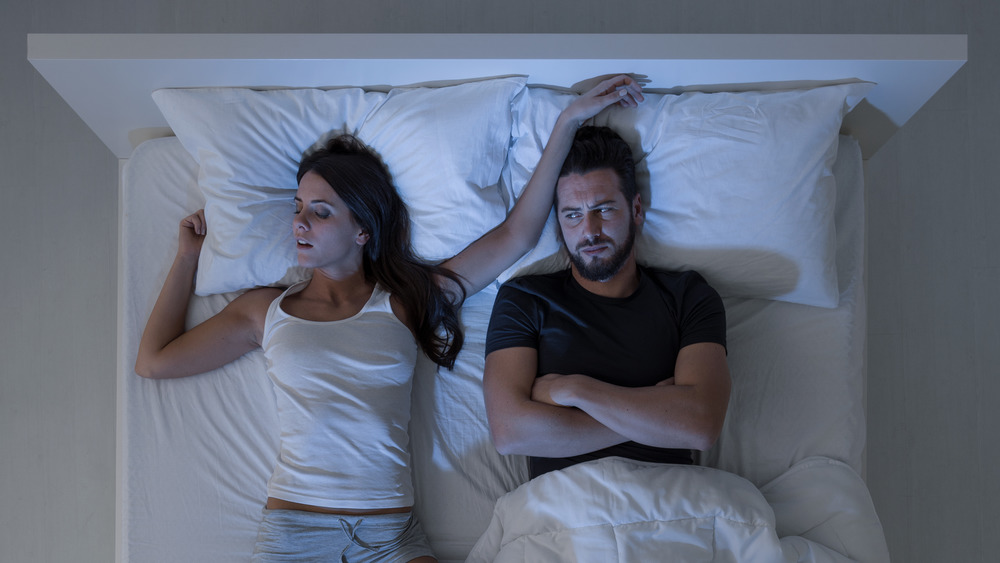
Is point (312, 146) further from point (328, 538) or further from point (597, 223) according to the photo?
point (328, 538)

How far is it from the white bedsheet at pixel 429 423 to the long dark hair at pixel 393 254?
2.6 inches

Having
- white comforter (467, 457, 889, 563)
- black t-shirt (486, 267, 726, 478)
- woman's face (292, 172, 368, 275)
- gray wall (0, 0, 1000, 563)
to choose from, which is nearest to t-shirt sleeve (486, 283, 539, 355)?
black t-shirt (486, 267, 726, 478)

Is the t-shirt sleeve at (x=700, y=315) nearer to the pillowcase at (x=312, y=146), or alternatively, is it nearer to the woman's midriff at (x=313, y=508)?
the pillowcase at (x=312, y=146)

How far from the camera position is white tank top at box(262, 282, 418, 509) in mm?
1614

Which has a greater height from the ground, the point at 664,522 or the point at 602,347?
the point at 602,347

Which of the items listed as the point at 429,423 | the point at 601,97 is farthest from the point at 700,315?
the point at 429,423

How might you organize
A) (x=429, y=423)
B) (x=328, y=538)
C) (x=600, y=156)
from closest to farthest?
(x=328, y=538)
(x=600, y=156)
(x=429, y=423)

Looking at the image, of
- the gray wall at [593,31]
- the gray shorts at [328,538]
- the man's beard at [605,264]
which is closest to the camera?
the gray shorts at [328,538]

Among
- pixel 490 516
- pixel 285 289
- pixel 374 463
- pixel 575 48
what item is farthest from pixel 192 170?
pixel 490 516

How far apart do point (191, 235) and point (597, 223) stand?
1.07 meters

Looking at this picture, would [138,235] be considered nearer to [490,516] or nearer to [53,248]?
[53,248]

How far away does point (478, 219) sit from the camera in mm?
1776

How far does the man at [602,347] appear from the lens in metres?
1.51

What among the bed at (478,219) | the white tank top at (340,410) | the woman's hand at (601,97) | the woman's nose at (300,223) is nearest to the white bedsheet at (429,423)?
the bed at (478,219)
